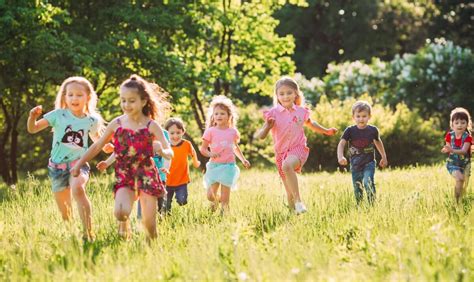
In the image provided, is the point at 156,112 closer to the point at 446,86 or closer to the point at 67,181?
the point at 67,181

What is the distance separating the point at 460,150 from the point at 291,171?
221cm

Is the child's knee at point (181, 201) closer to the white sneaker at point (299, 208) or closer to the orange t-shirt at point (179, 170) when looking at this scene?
the orange t-shirt at point (179, 170)

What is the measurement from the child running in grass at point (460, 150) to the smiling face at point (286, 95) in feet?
6.68

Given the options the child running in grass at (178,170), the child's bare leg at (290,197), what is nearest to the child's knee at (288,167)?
the child's bare leg at (290,197)

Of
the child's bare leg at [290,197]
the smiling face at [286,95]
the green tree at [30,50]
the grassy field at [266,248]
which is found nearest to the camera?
the grassy field at [266,248]

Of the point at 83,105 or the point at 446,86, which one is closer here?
the point at 83,105

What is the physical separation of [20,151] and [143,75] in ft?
25.2

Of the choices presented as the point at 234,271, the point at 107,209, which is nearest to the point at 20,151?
the point at 107,209

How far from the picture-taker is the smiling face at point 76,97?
6.38m

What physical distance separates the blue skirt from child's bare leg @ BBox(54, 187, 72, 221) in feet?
6.17

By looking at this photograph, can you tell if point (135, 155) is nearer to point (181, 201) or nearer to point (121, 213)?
point (121, 213)

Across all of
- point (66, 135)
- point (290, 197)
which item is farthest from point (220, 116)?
point (66, 135)

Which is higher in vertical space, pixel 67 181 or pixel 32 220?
pixel 67 181

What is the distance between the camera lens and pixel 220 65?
655 inches
